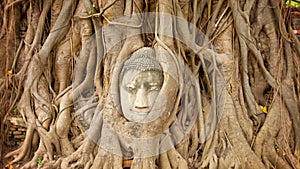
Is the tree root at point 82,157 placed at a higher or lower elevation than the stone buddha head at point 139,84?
lower

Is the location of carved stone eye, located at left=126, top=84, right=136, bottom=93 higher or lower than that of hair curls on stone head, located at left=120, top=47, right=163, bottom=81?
lower

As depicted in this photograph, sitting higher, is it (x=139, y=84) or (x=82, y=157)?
(x=139, y=84)

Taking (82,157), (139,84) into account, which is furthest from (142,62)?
(82,157)

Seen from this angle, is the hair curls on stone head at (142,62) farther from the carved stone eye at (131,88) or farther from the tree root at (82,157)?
the tree root at (82,157)

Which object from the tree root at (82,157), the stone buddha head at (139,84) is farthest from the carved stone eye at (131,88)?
the tree root at (82,157)

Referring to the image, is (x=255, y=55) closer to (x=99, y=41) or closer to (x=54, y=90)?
(x=99, y=41)

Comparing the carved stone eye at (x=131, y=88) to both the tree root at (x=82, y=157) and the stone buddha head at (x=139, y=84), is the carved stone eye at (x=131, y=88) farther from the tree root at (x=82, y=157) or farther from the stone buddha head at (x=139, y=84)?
the tree root at (x=82, y=157)

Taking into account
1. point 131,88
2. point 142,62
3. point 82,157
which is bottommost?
point 82,157

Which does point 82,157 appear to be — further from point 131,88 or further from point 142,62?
point 142,62

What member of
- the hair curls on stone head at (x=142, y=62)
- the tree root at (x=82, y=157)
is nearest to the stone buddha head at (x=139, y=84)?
the hair curls on stone head at (x=142, y=62)

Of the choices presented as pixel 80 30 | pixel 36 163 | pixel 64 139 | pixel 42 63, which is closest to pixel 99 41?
pixel 80 30

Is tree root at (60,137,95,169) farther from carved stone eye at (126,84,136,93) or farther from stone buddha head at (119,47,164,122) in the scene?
carved stone eye at (126,84,136,93)

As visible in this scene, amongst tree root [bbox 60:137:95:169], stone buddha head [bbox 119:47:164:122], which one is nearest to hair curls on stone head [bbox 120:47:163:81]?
stone buddha head [bbox 119:47:164:122]

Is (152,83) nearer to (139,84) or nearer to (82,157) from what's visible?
(139,84)
